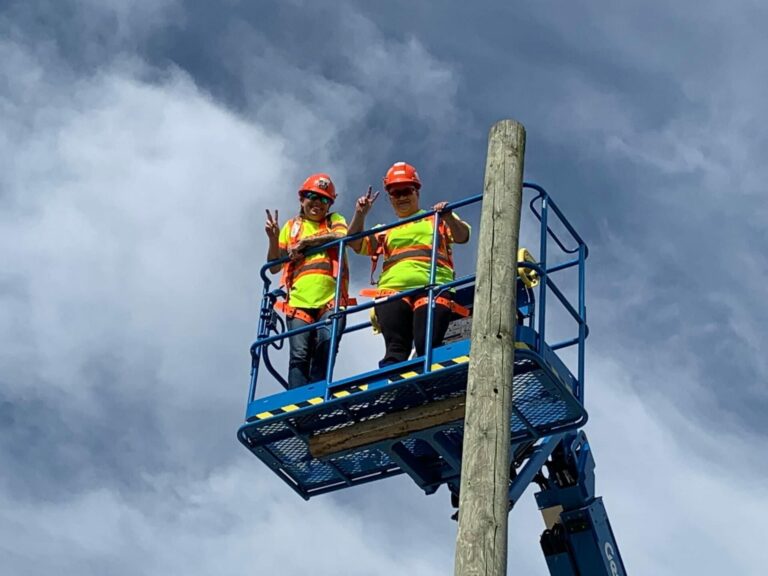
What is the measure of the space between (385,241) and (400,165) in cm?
71

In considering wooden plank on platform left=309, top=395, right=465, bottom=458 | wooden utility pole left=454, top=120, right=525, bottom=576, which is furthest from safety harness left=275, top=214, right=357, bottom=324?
wooden utility pole left=454, top=120, right=525, bottom=576

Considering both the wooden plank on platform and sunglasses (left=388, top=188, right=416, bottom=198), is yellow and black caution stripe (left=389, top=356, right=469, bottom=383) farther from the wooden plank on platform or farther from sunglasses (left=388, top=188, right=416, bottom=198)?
sunglasses (left=388, top=188, right=416, bottom=198)

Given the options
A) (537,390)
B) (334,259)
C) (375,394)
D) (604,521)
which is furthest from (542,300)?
(604,521)

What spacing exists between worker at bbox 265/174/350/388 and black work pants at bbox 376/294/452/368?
434 mm

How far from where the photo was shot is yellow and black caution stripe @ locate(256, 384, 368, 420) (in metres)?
10.6

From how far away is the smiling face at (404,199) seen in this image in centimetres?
1181

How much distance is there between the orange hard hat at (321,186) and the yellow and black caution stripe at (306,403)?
2306 mm

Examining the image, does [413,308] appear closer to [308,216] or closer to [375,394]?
[375,394]

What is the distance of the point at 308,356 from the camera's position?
11.5m

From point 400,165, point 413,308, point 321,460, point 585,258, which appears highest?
point 400,165

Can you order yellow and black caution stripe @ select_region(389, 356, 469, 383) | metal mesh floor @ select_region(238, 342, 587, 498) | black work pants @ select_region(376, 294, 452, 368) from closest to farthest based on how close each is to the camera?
yellow and black caution stripe @ select_region(389, 356, 469, 383)
metal mesh floor @ select_region(238, 342, 587, 498)
black work pants @ select_region(376, 294, 452, 368)

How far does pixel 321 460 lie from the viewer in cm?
1121

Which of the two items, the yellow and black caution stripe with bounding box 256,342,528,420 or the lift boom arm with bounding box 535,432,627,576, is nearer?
the yellow and black caution stripe with bounding box 256,342,528,420

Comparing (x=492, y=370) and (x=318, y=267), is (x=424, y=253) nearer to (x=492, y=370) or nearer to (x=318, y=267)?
(x=318, y=267)
